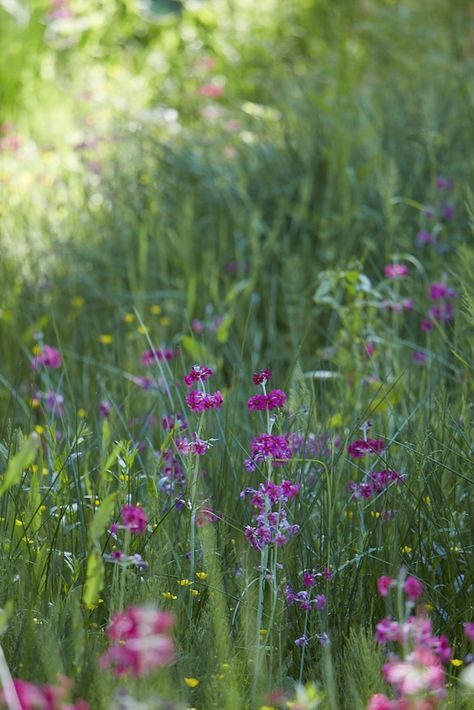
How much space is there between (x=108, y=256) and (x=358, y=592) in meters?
2.24

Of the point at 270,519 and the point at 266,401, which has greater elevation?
the point at 266,401

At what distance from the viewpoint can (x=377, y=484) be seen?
173cm

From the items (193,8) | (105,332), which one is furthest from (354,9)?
(105,332)

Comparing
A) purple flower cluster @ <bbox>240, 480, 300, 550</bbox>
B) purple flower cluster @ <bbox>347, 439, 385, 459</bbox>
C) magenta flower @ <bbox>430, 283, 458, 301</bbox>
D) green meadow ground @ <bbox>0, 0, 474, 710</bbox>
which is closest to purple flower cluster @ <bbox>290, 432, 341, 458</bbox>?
green meadow ground @ <bbox>0, 0, 474, 710</bbox>

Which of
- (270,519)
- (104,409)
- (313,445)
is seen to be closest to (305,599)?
(270,519)

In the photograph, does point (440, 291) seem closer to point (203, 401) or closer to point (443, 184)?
point (443, 184)

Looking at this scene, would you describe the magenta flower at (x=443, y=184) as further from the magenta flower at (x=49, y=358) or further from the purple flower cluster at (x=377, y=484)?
the purple flower cluster at (x=377, y=484)

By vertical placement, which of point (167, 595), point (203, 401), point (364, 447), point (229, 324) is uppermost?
point (203, 401)

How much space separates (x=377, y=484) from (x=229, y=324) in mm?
1327

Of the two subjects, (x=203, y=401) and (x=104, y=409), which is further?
(x=104, y=409)

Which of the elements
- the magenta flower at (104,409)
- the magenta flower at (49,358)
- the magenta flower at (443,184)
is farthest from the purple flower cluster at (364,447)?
the magenta flower at (443,184)

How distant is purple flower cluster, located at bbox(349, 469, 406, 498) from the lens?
5.45ft

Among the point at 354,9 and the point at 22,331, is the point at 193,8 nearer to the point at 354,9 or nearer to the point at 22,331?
the point at 354,9

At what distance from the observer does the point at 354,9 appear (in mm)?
7285
